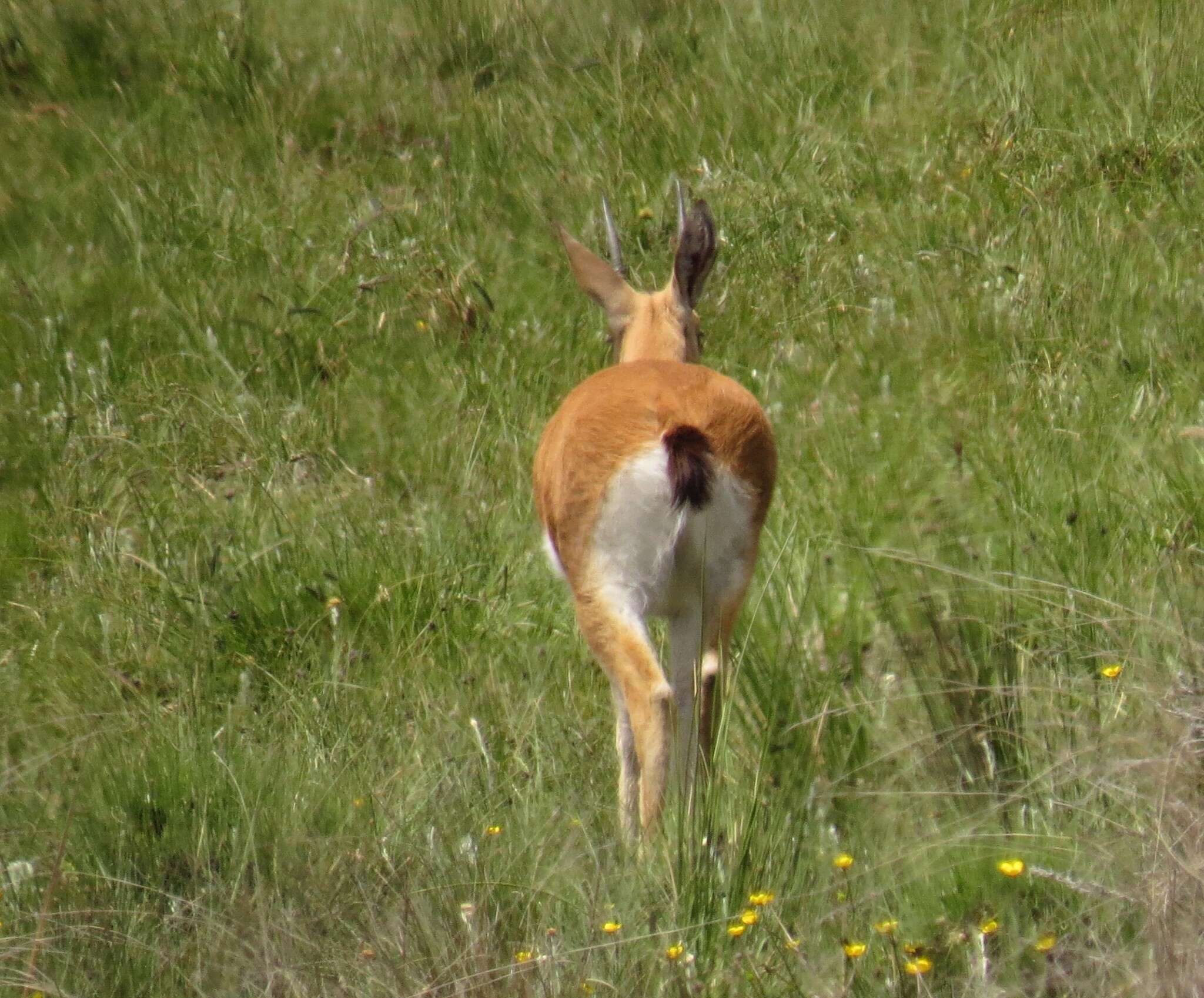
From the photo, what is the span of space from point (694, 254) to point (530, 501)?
39.8 inches

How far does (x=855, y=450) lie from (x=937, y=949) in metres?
2.60

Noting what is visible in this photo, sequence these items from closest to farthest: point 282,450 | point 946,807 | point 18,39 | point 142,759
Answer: point 946,807 → point 142,759 → point 282,450 → point 18,39

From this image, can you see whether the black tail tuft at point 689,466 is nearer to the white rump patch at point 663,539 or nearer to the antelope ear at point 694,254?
the white rump patch at point 663,539

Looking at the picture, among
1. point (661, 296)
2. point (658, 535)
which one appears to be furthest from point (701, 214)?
point (658, 535)

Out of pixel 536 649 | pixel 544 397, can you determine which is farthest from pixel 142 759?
Result: pixel 544 397

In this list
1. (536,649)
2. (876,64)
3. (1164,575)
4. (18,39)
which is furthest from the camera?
(18,39)

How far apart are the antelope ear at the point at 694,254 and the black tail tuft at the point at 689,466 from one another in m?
1.33

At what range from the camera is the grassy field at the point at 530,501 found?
319 centimetres

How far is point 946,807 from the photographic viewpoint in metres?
3.58

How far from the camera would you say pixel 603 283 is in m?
5.43

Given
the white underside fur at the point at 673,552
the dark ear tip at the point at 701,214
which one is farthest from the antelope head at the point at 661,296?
the white underside fur at the point at 673,552

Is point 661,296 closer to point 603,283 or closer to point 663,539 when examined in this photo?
point 603,283

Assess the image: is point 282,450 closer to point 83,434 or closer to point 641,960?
point 83,434

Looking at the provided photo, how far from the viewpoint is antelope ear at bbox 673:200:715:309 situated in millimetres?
Result: 5246
